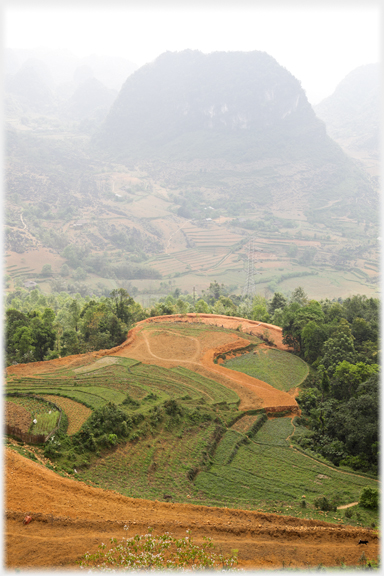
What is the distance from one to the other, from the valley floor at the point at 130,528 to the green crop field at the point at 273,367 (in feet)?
47.9

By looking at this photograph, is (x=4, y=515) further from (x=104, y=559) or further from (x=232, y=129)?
(x=232, y=129)

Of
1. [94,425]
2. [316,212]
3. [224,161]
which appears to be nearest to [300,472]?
[94,425]

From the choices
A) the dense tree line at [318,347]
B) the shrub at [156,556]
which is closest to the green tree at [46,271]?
the dense tree line at [318,347]

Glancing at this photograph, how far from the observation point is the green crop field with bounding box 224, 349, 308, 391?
26.3 m

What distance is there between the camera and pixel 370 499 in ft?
45.1

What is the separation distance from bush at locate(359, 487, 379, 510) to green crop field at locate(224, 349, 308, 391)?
11376mm

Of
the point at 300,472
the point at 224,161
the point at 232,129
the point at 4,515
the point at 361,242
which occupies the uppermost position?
the point at 232,129

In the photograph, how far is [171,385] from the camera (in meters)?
23.4

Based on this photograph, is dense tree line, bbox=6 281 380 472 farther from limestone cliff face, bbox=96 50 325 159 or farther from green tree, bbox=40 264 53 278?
limestone cliff face, bbox=96 50 325 159

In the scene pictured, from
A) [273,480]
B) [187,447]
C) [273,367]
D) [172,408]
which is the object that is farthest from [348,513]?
[273,367]

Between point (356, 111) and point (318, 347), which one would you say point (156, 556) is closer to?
point (318, 347)

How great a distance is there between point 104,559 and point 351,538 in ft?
20.7

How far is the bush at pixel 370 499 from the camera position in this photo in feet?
44.8

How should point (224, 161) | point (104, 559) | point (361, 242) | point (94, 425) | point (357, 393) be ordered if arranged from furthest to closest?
point (224, 161) → point (361, 242) → point (357, 393) → point (94, 425) → point (104, 559)
